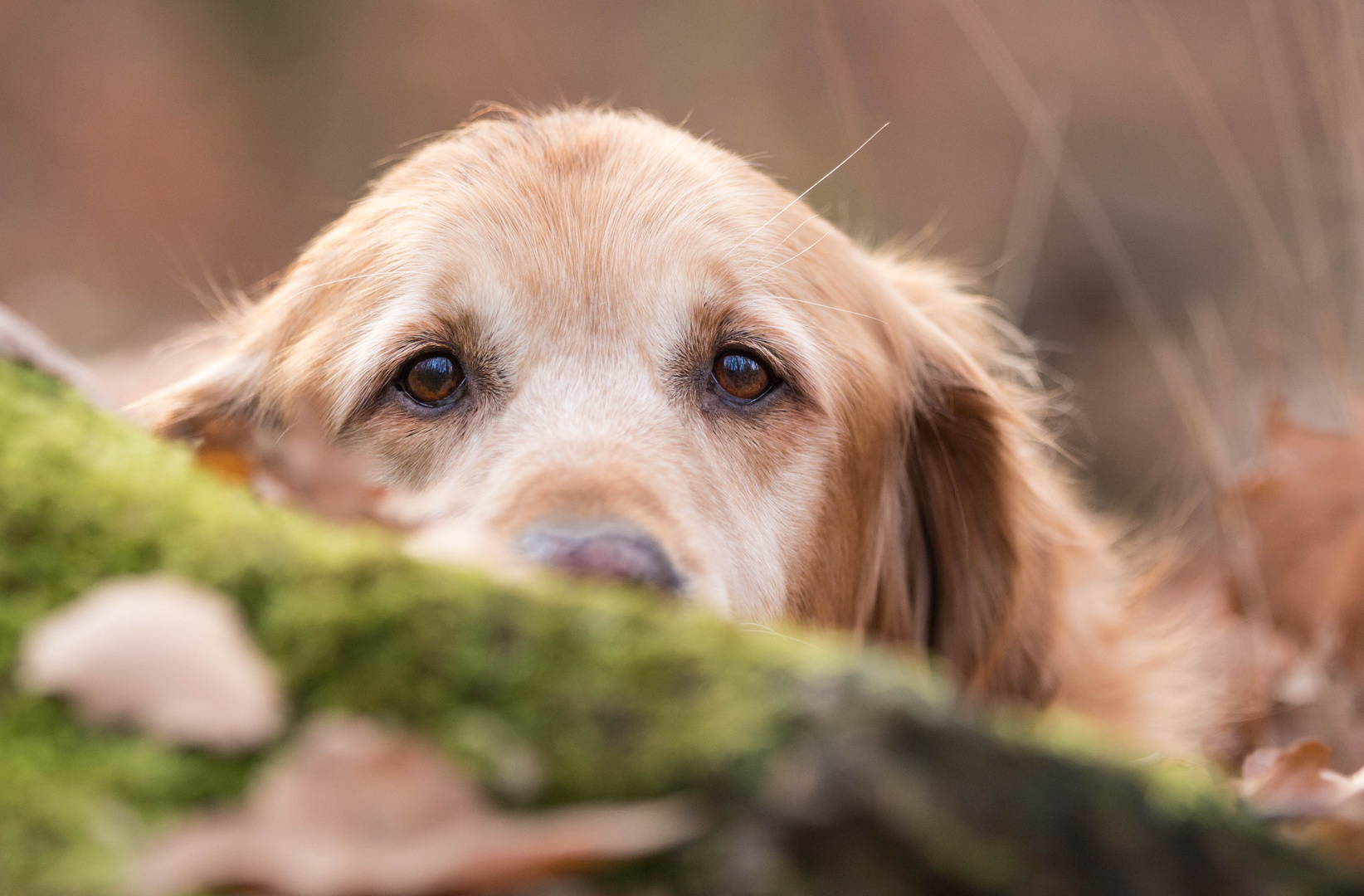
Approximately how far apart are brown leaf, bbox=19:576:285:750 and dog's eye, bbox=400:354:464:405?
155cm

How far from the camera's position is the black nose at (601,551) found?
186 cm

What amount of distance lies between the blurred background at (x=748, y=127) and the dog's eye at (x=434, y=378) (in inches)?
217

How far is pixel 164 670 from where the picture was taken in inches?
40.6

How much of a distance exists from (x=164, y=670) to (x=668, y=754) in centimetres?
46

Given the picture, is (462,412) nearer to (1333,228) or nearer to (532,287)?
(532,287)

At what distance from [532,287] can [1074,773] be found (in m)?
1.88

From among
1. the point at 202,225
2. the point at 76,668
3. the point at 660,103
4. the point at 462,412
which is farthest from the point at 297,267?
the point at 202,225

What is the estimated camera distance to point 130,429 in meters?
1.55

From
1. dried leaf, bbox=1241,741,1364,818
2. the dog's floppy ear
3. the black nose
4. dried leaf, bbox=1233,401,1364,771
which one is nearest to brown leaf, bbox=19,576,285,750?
the black nose

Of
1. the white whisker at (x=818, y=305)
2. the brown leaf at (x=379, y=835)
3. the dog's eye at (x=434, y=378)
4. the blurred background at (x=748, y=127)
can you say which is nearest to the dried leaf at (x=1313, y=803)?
the brown leaf at (x=379, y=835)

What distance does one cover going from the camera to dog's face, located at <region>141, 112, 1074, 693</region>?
2.50 m

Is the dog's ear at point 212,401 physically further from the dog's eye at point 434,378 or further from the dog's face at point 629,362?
the dog's eye at point 434,378

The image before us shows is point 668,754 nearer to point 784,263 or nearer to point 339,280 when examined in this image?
point 784,263

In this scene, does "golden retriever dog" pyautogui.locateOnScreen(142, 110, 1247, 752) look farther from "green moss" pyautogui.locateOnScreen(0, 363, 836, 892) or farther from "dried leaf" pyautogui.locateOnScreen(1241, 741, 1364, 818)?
"dried leaf" pyautogui.locateOnScreen(1241, 741, 1364, 818)
